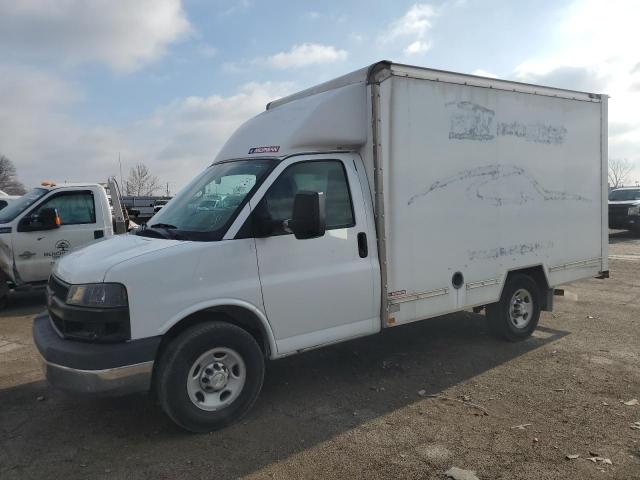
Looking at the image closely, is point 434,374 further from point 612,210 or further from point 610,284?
point 612,210

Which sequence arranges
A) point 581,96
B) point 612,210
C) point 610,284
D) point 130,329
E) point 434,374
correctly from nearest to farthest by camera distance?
point 130,329, point 434,374, point 581,96, point 610,284, point 612,210

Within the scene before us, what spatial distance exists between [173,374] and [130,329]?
46cm

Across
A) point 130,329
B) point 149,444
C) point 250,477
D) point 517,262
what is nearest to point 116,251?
point 130,329

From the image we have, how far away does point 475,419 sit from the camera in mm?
4234

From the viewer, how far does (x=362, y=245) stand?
15.4ft

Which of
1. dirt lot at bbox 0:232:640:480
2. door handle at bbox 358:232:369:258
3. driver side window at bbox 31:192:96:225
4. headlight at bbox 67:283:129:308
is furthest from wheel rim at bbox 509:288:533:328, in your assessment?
driver side window at bbox 31:192:96:225

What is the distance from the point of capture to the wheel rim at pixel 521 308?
6172mm

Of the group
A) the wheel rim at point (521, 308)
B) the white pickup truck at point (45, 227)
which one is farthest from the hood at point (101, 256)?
the white pickup truck at point (45, 227)

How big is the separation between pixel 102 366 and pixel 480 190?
403 centimetres

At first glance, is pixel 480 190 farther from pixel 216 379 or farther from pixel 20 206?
pixel 20 206

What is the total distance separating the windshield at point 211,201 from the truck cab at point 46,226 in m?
4.44

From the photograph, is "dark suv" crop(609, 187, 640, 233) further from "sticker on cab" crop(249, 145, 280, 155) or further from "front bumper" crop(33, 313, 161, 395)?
"front bumper" crop(33, 313, 161, 395)

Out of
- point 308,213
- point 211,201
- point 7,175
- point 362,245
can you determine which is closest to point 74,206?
point 211,201

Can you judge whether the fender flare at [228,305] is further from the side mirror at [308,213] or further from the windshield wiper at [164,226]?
the windshield wiper at [164,226]
